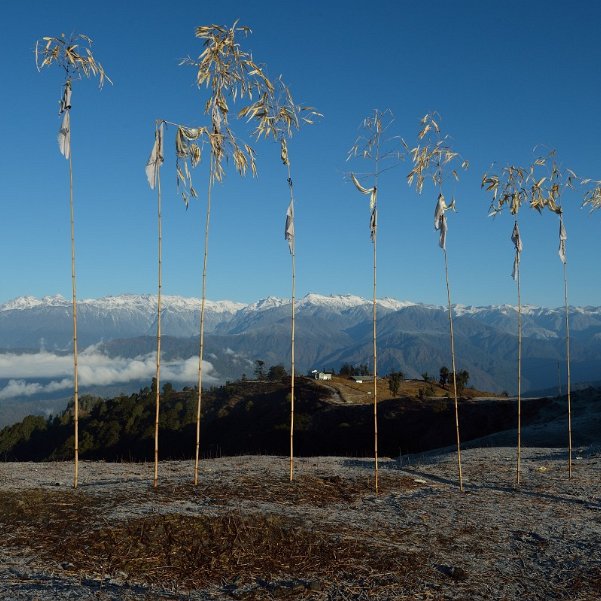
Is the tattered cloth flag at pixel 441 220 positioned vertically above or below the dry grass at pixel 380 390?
above

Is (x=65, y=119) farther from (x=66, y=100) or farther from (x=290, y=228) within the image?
(x=290, y=228)

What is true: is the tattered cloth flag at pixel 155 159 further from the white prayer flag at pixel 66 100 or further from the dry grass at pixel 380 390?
the dry grass at pixel 380 390

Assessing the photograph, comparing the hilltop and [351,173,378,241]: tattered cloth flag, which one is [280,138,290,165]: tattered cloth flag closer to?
[351,173,378,241]: tattered cloth flag

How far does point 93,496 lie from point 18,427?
121038 mm

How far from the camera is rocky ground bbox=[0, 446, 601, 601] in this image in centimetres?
948

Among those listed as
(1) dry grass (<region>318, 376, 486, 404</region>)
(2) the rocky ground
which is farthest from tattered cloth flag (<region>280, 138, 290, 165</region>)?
(1) dry grass (<region>318, 376, 486, 404</region>)

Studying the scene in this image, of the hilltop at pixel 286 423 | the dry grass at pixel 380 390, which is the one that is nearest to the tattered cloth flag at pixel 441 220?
the hilltop at pixel 286 423

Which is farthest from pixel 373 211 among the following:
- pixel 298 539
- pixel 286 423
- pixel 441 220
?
pixel 286 423

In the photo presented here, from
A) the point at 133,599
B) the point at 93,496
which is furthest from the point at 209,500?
the point at 133,599

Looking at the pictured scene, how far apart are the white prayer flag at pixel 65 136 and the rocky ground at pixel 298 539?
30.3ft

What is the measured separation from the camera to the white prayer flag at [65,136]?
16000 mm

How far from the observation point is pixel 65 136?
16078 millimetres

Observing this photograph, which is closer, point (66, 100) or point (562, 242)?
point (66, 100)

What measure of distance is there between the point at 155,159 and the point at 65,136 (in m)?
2.48
